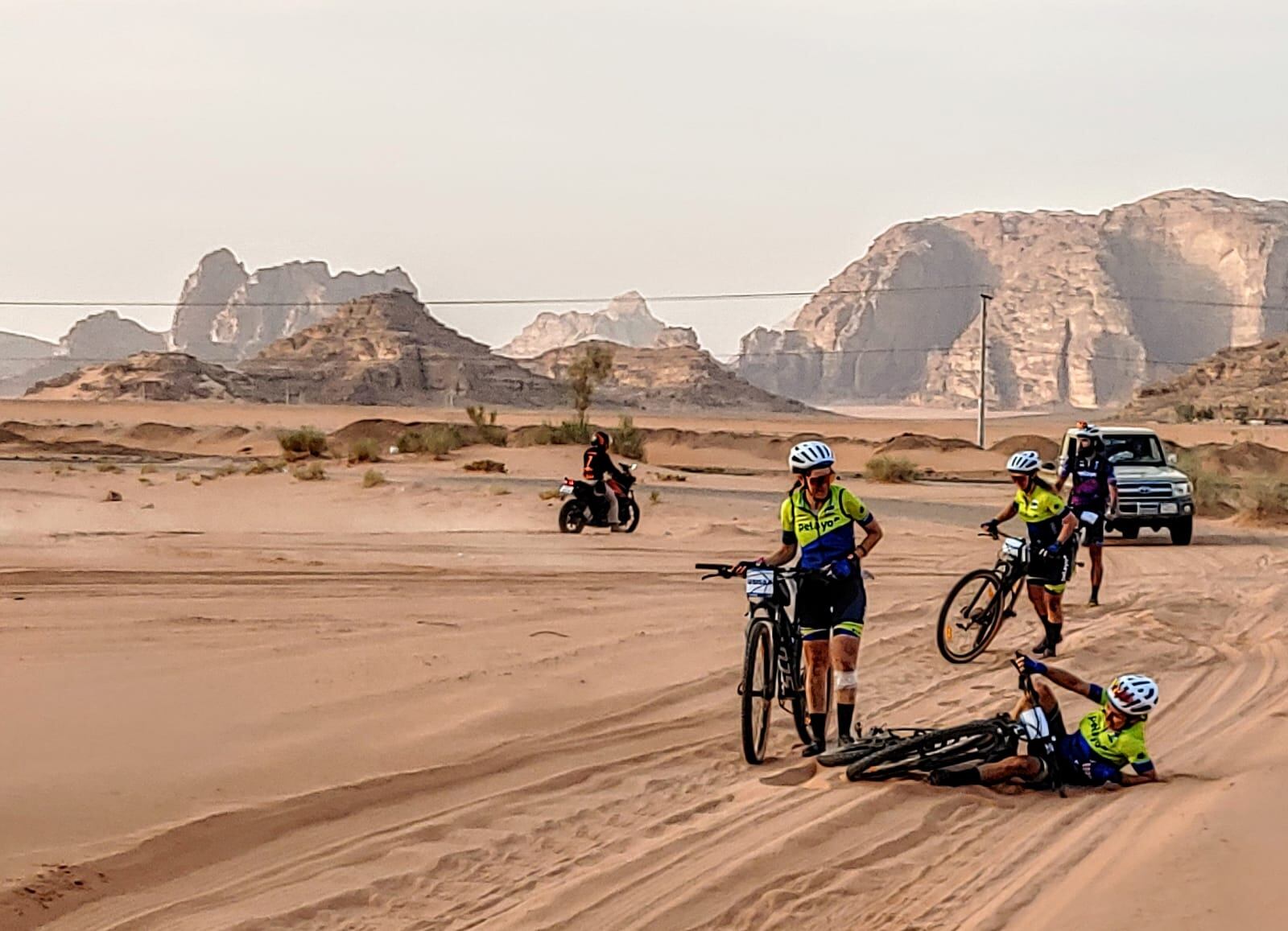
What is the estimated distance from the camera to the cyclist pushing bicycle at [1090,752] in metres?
9.26

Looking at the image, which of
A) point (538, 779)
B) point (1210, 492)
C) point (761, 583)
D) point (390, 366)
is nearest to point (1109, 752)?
point (761, 583)

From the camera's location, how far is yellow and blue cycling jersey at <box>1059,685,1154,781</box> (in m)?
9.43

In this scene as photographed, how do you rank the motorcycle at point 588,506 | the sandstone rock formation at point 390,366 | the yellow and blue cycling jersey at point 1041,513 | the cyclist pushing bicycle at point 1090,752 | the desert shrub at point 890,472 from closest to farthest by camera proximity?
the cyclist pushing bicycle at point 1090,752
the yellow and blue cycling jersey at point 1041,513
the motorcycle at point 588,506
the desert shrub at point 890,472
the sandstone rock formation at point 390,366

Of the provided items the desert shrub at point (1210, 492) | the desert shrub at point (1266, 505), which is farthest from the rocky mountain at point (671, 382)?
the desert shrub at point (1266, 505)

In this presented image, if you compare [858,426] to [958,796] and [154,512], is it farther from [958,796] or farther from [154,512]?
[958,796]

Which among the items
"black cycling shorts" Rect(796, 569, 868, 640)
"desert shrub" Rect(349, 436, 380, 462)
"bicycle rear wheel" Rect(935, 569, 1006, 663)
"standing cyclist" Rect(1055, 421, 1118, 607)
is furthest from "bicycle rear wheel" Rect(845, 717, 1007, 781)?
"desert shrub" Rect(349, 436, 380, 462)

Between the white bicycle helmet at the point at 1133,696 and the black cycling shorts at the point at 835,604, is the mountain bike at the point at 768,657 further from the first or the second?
the white bicycle helmet at the point at 1133,696

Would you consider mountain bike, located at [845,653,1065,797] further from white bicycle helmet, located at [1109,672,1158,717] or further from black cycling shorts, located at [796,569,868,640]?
black cycling shorts, located at [796,569,868,640]

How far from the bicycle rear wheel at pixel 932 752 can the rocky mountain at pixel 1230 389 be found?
90.2 meters

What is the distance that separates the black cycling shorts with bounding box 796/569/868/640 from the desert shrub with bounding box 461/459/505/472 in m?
34.3

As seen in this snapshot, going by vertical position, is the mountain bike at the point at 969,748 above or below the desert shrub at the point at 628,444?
below

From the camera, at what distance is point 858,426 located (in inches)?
4368

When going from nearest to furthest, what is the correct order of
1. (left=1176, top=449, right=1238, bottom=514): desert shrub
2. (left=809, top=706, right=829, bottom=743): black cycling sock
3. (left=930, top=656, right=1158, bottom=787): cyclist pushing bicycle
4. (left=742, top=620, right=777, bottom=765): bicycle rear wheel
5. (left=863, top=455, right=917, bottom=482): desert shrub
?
1. (left=930, top=656, right=1158, bottom=787): cyclist pushing bicycle
2. (left=742, top=620, right=777, bottom=765): bicycle rear wheel
3. (left=809, top=706, right=829, bottom=743): black cycling sock
4. (left=1176, top=449, right=1238, bottom=514): desert shrub
5. (left=863, top=455, right=917, bottom=482): desert shrub

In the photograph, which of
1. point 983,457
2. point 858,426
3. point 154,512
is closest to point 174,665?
point 154,512
